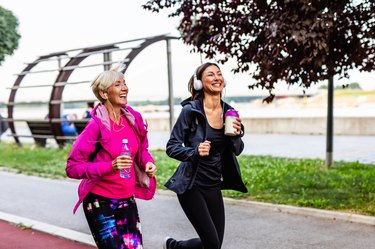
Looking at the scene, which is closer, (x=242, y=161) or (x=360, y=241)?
(x=360, y=241)

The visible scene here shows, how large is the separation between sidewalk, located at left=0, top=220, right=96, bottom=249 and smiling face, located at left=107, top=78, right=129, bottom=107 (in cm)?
267

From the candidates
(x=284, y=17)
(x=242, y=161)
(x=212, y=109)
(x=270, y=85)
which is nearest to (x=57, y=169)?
(x=242, y=161)

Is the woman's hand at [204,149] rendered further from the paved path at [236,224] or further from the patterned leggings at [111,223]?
the paved path at [236,224]

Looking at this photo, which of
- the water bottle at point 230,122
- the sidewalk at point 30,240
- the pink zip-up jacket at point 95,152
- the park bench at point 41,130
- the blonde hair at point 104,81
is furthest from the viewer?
the park bench at point 41,130

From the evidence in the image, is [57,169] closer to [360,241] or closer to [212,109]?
[360,241]

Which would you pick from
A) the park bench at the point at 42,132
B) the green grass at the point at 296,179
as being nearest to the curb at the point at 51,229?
the green grass at the point at 296,179

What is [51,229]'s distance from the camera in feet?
22.4

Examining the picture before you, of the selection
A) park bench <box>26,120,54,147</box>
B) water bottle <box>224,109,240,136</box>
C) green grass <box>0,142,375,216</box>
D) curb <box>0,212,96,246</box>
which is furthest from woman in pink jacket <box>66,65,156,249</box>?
park bench <box>26,120,54,147</box>

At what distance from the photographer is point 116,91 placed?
382 cm

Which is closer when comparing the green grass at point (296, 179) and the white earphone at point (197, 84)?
the white earphone at point (197, 84)

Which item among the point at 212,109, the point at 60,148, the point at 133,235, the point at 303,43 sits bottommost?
the point at 60,148

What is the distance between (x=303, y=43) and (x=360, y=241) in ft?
7.48

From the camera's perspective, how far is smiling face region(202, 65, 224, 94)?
14.0 ft

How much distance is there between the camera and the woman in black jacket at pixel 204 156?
4.14 metres
